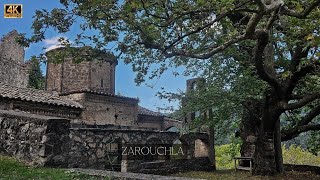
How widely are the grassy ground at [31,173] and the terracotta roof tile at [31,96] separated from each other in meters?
10.3

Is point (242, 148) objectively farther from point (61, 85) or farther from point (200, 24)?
point (61, 85)

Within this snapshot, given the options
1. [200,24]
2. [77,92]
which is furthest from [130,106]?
[200,24]

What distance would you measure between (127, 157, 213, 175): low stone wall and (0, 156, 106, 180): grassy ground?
692cm

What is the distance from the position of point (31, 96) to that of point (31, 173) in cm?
1271

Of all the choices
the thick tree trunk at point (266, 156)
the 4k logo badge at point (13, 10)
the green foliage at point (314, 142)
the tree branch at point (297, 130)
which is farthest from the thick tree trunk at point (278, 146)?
the 4k logo badge at point (13, 10)

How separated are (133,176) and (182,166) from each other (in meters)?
10.4

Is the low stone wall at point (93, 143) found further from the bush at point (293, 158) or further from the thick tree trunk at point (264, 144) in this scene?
the bush at point (293, 158)

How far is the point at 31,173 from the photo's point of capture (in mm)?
5969

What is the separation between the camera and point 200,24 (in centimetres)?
874

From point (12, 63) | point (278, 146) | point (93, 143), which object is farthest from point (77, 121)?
point (278, 146)

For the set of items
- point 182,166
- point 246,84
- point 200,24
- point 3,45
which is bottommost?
point 182,166

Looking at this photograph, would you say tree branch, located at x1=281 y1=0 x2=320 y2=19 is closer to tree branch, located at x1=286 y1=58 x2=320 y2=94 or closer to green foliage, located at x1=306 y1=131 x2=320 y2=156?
tree branch, located at x1=286 y1=58 x2=320 y2=94

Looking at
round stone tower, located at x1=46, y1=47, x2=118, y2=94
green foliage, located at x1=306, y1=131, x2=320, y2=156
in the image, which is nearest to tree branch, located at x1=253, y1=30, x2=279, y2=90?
green foliage, located at x1=306, y1=131, x2=320, y2=156

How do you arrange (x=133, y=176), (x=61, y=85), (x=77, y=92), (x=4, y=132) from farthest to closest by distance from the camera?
(x=61, y=85)
(x=77, y=92)
(x=4, y=132)
(x=133, y=176)
